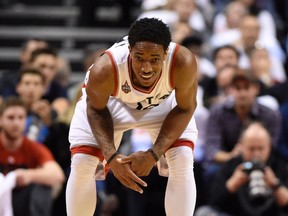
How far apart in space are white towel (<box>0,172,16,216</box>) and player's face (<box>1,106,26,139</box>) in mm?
376

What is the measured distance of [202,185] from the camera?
25.5 feet

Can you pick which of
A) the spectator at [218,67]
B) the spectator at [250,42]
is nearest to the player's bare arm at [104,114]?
the spectator at [218,67]

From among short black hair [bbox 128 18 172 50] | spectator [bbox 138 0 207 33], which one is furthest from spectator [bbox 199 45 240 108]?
short black hair [bbox 128 18 172 50]

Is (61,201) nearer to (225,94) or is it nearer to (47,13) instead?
(225,94)

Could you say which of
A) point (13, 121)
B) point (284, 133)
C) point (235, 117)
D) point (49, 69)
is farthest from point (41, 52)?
point (284, 133)

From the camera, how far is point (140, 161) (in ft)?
16.5

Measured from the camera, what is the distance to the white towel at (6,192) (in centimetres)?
656

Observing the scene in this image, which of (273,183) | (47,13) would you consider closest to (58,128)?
(273,183)

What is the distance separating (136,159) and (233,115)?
306cm

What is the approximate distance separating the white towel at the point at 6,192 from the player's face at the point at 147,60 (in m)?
2.05

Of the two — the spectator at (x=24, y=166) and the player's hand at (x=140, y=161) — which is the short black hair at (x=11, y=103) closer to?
the spectator at (x=24, y=166)

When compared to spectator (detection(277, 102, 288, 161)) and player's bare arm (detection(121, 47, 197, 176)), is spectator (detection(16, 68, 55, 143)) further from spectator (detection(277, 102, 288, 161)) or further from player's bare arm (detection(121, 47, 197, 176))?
player's bare arm (detection(121, 47, 197, 176))

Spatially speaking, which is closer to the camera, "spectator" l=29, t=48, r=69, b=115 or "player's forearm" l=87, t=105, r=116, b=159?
"player's forearm" l=87, t=105, r=116, b=159

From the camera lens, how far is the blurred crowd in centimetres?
713
